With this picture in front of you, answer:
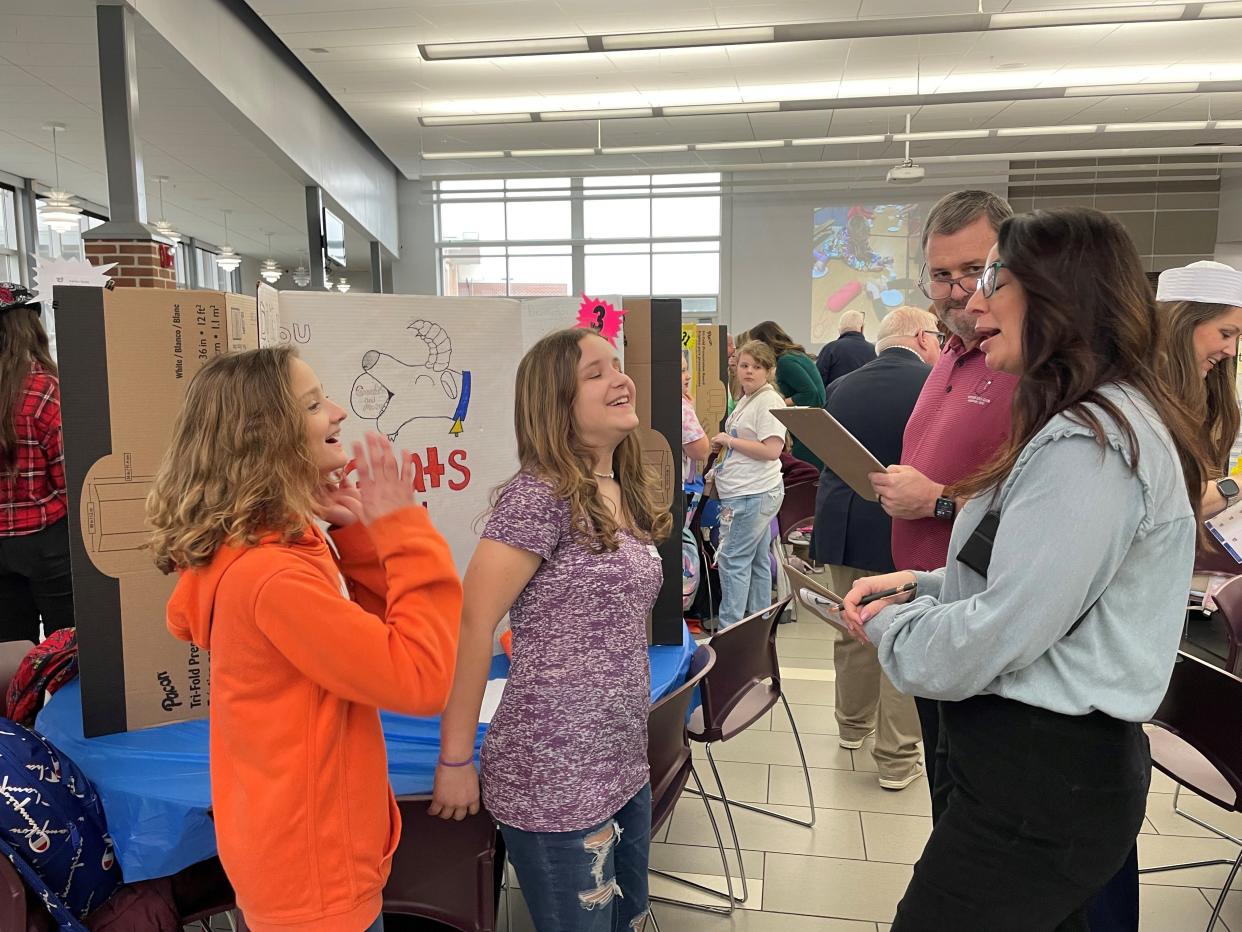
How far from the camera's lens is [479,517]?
2.16m

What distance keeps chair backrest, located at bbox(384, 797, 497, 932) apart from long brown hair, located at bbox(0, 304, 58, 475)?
2.15 metres

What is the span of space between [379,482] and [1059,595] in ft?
3.12

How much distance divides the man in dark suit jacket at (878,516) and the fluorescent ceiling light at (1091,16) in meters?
4.01

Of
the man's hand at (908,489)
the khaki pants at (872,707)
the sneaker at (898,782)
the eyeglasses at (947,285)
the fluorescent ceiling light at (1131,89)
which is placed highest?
the fluorescent ceiling light at (1131,89)

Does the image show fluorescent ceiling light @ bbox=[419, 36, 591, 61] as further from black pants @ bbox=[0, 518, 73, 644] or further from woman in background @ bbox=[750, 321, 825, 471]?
black pants @ bbox=[0, 518, 73, 644]

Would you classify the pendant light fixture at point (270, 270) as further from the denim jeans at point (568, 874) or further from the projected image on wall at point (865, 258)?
the denim jeans at point (568, 874)

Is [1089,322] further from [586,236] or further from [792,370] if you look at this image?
[586,236]

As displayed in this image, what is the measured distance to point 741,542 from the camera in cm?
432

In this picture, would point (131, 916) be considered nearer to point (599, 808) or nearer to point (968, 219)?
point (599, 808)

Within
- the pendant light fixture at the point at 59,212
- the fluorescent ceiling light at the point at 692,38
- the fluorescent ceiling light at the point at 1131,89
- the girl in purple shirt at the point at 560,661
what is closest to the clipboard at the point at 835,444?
the girl in purple shirt at the point at 560,661

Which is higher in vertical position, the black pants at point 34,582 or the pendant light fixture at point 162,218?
the pendant light fixture at point 162,218

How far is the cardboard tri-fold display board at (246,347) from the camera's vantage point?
5.59 ft

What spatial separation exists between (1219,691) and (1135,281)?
129 centimetres

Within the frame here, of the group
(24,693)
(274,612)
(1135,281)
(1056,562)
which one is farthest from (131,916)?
(1135,281)
